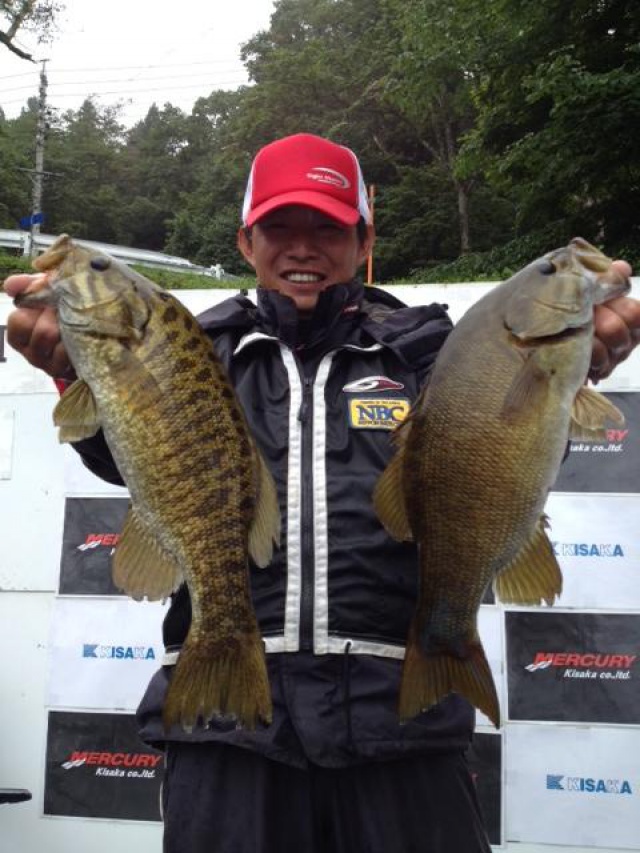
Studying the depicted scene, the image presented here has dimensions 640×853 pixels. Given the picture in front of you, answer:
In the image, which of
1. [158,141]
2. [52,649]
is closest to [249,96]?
[158,141]

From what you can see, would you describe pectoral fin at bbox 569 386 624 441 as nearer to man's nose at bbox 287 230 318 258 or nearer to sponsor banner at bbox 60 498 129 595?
man's nose at bbox 287 230 318 258

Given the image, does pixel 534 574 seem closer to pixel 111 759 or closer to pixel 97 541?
pixel 97 541

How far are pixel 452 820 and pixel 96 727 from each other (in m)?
2.69

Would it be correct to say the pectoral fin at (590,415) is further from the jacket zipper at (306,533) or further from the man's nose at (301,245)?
the man's nose at (301,245)

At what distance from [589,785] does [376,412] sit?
2656mm

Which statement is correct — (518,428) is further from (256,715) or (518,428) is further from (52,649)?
(52,649)

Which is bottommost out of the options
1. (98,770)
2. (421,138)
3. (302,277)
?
(98,770)

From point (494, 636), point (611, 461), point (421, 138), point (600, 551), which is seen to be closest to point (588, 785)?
point (494, 636)

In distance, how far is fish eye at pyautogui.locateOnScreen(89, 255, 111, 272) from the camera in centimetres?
191

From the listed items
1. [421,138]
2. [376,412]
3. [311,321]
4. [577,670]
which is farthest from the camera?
[421,138]

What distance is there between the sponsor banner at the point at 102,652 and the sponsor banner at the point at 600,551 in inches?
82.4

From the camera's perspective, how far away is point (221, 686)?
1.78m

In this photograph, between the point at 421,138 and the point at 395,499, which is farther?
the point at 421,138

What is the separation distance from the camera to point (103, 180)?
54.5 m
